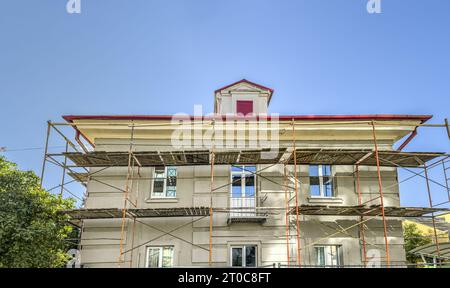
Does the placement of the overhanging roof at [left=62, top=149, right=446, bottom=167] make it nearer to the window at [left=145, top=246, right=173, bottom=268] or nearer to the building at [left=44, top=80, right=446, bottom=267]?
the building at [left=44, top=80, right=446, bottom=267]

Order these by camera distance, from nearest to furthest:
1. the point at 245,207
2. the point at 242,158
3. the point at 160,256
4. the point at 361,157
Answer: the point at 245,207 < the point at 160,256 < the point at 361,157 < the point at 242,158

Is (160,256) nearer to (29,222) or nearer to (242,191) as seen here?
(242,191)

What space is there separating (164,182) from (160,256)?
105 inches

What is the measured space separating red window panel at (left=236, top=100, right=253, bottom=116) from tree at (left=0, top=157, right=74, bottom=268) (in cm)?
732

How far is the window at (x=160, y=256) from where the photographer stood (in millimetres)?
14133

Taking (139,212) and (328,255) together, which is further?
(328,255)

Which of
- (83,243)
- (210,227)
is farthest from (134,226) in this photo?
(210,227)

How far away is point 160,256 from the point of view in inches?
560

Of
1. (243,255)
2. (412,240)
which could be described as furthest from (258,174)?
(412,240)

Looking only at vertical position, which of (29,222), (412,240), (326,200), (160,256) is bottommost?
(160,256)

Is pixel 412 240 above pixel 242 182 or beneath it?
beneath

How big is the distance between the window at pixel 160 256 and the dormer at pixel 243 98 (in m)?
5.89

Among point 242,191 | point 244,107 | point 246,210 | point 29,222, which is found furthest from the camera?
point 244,107
